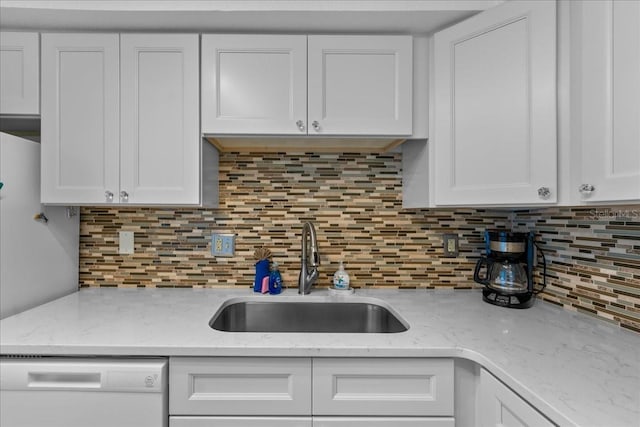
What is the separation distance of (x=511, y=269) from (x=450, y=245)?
0.34 metres

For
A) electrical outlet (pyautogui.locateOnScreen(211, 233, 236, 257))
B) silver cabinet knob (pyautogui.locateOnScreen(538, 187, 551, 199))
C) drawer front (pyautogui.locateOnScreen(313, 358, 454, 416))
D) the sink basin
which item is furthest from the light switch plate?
silver cabinet knob (pyautogui.locateOnScreen(538, 187, 551, 199))

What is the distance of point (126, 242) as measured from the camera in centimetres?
171

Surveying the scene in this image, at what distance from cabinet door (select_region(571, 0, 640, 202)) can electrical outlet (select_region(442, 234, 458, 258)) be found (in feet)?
2.52

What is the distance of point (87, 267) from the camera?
1.72 m

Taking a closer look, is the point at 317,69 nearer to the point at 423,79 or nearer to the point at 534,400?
the point at 423,79

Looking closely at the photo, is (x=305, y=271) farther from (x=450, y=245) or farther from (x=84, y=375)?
(x=84, y=375)

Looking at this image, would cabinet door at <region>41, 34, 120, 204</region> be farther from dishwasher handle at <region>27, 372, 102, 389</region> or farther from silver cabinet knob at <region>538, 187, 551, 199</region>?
silver cabinet knob at <region>538, 187, 551, 199</region>

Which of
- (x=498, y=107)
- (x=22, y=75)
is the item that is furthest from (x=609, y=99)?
(x=22, y=75)

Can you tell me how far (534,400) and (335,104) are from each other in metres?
1.19

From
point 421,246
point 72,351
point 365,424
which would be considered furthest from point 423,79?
point 72,351

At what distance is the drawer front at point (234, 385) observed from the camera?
103cm

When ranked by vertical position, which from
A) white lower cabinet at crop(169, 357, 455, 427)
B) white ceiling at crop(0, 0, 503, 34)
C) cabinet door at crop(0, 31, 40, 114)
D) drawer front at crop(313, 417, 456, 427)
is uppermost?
white ceiling at crop(0, 0, 503, 34)

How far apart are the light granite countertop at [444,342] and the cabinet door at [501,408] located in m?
0.03

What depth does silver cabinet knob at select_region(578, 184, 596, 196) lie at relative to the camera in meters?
0.96
